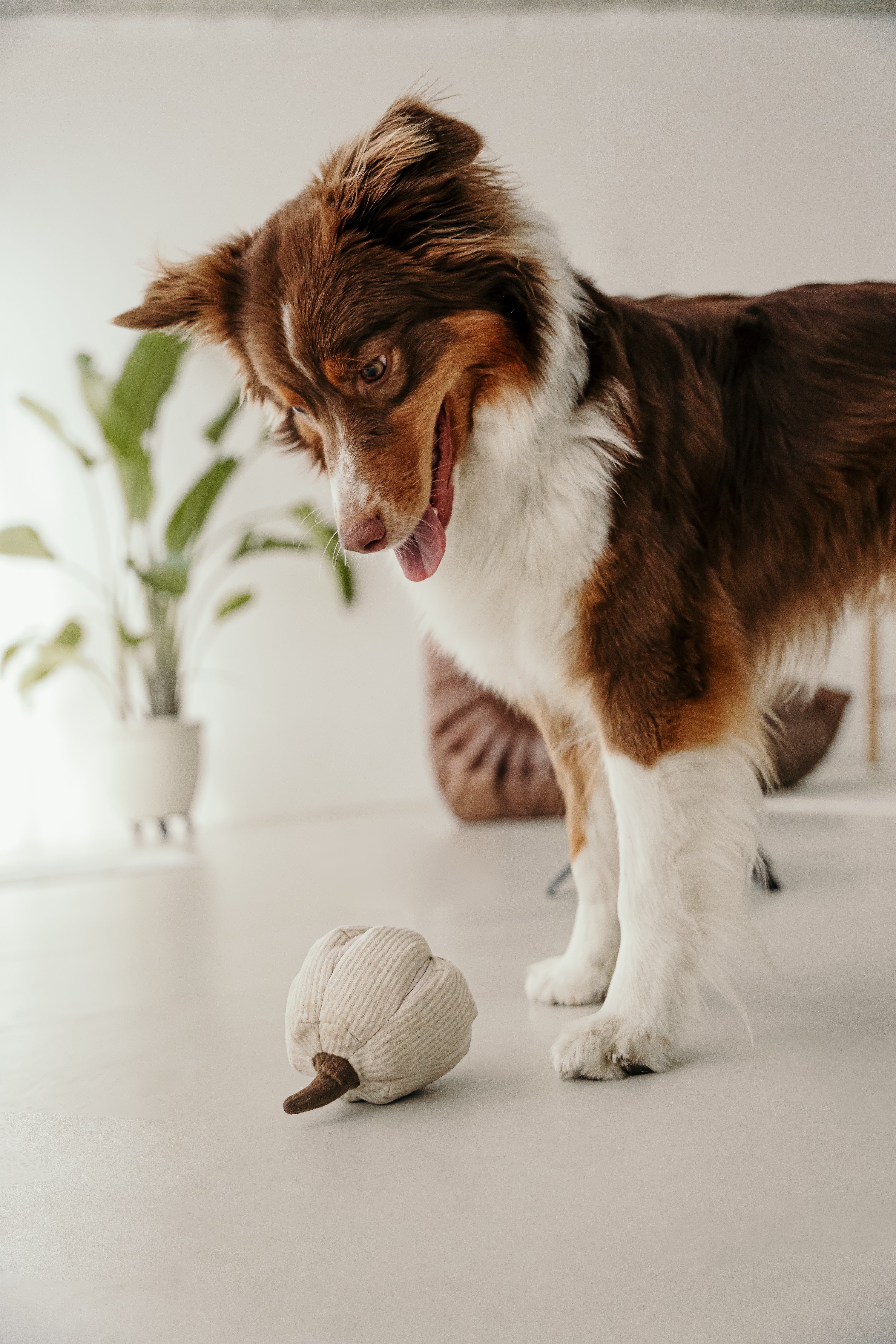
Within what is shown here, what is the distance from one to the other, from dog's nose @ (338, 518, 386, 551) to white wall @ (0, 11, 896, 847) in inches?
138

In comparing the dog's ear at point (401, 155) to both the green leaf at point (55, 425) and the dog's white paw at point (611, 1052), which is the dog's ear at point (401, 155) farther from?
the green leaf at point (55, 425)

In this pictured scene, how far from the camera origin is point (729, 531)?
1830 mm

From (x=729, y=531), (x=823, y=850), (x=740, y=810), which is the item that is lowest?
(x=823, y=850)

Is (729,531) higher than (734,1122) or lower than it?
higher

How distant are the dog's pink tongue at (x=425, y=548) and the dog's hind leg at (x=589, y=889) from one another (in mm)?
437

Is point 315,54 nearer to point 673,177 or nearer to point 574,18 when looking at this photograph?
point 574,18

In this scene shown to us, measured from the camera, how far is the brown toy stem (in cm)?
146

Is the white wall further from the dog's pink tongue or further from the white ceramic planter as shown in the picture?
the dog's pink tongue

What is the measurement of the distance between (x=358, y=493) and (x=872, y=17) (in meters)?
5.39

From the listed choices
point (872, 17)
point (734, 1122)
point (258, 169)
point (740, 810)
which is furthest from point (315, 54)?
point (734, 1122)

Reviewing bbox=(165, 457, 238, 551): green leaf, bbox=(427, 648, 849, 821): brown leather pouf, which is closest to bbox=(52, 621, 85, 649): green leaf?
bbox=(165, 457, 238, 551): green leaf

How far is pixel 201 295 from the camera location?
1871 mm

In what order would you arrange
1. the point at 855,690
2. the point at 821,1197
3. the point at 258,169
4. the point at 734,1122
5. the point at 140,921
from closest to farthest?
the point at 821,1197 < the point at 734,1122 < the point at 140,921 < the point at 258,169 < the point at 855,690

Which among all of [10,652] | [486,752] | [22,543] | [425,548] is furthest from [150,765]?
[425,548]
